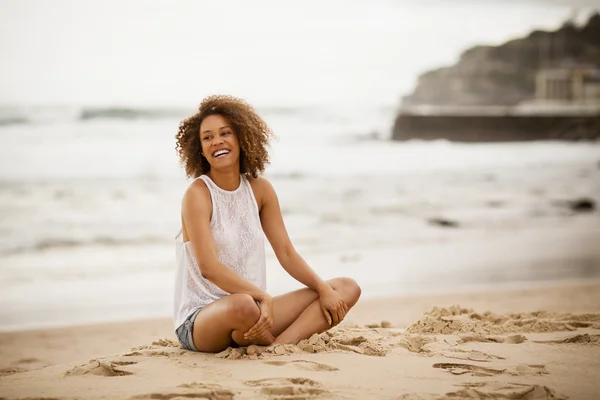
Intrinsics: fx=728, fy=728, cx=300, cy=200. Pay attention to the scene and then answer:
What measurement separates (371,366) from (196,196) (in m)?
1.12

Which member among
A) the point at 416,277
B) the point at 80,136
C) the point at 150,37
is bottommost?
the point at 416,277

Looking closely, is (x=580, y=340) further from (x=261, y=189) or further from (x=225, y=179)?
(x=225, y=179)

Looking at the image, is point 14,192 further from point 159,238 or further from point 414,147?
point 414,147

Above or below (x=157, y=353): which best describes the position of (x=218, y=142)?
above

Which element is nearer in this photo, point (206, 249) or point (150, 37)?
point (206, 249)

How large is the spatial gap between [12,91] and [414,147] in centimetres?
1207

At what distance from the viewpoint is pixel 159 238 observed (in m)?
9.26

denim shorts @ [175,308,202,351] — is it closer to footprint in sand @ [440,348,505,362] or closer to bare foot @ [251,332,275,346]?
bare foot @ [251,332,275,346]

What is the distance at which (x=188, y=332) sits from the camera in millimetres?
3438

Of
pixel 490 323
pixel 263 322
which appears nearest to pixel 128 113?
pixel 490 323

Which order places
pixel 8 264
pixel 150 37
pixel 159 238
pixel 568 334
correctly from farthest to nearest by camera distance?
1. pixel 150 37
2. pixel 159 238
3. pixel 8 264
4. pixel 568 334

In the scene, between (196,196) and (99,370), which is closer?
(99,370)

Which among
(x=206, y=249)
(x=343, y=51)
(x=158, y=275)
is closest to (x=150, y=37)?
(x=343, y=51)

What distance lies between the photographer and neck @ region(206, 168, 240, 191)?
3.60m
